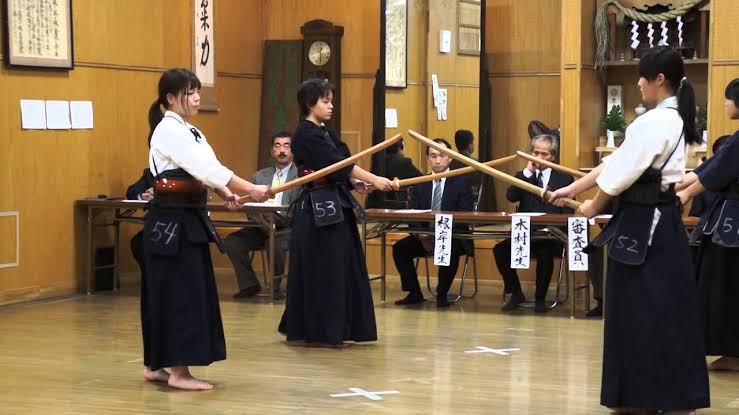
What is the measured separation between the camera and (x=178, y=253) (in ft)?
16.8

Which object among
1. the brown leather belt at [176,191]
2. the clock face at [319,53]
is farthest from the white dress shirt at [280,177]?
the brown leather belt at [176,191]

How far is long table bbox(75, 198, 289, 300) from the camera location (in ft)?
26.3

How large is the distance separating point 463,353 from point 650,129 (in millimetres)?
2169

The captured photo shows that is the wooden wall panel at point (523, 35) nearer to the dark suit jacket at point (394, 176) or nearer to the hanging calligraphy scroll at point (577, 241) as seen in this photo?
the dark suit jacket at point (394, 176)

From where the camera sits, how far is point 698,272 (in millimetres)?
5781

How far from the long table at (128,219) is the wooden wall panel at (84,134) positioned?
0.12 meters

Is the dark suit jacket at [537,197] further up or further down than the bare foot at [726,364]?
further up

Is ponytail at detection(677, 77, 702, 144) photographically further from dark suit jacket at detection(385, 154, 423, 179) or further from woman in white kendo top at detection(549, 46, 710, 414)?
dark suit jacket at detection(385, 154, 423, 179)

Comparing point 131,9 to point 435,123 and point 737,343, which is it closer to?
point 435,123

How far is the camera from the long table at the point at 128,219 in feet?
26.3

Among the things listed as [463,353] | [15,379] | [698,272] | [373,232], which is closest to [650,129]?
[698,272]

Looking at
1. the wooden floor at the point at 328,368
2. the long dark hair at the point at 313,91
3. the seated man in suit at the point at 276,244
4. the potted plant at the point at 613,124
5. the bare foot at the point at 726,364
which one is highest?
the long dark hair at the point at 313,91

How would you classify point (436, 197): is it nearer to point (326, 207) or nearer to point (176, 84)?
point (326, 207)

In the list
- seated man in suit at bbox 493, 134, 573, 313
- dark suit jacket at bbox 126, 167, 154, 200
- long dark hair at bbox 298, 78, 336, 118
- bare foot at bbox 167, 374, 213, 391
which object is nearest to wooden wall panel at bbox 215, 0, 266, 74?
dark suit jacket at bbox 126, 167, 154, 200
